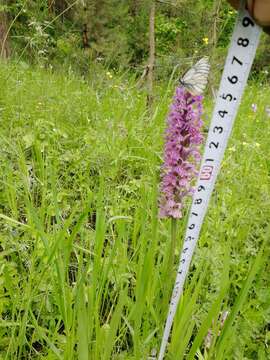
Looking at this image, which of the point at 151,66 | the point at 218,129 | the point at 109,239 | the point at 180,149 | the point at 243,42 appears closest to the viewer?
the point at 243,42

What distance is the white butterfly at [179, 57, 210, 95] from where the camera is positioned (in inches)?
43.2

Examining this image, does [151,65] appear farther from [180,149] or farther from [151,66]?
[180,149]

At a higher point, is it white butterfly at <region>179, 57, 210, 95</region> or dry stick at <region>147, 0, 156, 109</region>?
white butterfly at <region>179, 57, 210, 95</region>

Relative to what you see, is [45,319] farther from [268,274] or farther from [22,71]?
[22,71]

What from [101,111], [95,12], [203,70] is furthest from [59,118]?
[95,12]

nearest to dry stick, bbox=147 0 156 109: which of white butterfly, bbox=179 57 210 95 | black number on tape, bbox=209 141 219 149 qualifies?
white butterfly, bbox=179 57 210 95

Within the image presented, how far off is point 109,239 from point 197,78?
3.27 ft

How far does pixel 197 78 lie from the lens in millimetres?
1104

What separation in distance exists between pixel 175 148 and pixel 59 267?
514 mm

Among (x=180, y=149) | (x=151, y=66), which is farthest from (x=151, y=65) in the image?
(x=180, y=149)

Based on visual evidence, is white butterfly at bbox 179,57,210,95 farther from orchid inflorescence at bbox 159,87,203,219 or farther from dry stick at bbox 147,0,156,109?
dry stick at bbox 147,0,156,109

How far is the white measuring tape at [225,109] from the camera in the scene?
0.92 m

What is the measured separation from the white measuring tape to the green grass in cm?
13

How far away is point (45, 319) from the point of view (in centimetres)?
150
